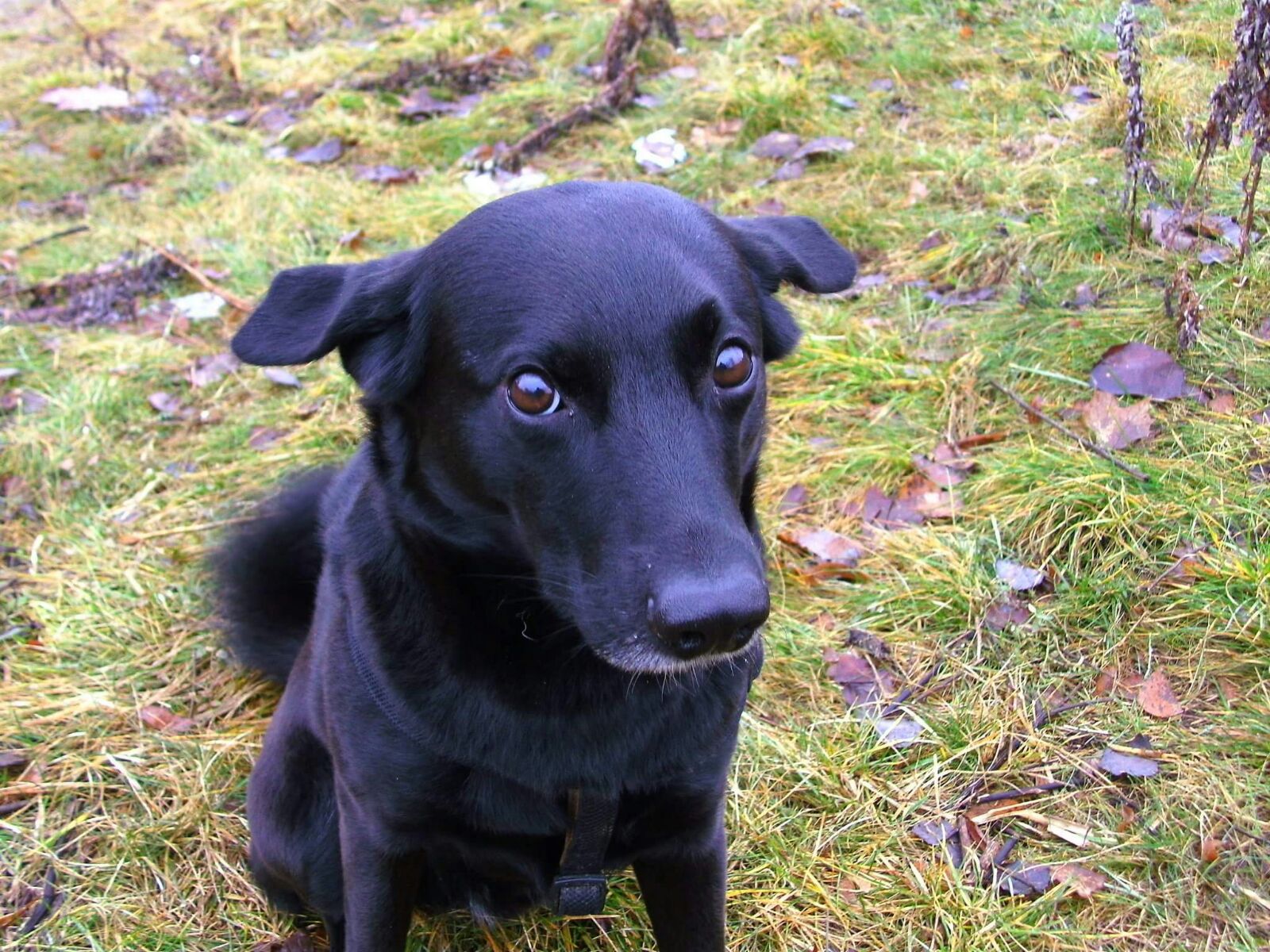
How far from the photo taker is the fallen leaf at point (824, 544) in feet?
9.49

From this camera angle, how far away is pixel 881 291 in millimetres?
3719

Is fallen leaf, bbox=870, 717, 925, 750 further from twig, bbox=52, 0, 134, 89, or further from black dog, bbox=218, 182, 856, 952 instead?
twig, bbox=52, 0, 134, 89

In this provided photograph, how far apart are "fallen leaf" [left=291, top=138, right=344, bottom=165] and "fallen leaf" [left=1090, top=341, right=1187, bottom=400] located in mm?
3516

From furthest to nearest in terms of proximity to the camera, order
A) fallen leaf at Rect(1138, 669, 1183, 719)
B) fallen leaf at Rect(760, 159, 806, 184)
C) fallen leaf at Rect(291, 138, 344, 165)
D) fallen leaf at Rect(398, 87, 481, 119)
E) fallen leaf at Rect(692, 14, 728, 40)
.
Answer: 1. fallen leaf at Rect(692, 14, 728, 40)
2. fallen leaf at Rect(398, 87, 481, 119)
3. fallen leaf at Rect(291, 138, 344, 165)
4. fallen leaf at Rect(760, 159, 806, 184)
5. fallen leaf at Rect(1138, 669, 1183, 719)

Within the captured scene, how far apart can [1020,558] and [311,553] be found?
1608mm

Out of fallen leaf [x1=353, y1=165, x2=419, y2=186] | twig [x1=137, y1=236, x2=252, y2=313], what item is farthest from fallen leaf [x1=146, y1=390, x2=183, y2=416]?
fallen leaf [x1=353, y1=165, x2=419, y2=186]

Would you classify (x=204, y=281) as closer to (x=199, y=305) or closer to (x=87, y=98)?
(x=199, y=305)

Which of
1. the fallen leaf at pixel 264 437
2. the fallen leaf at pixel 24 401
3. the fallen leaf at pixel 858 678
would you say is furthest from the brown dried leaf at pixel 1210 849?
the fallen leaf at pixel 24 401

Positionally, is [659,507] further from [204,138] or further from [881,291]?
[204,138]

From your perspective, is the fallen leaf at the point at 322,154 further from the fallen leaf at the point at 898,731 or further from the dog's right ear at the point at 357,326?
the fallen leaf at the point at 898,731

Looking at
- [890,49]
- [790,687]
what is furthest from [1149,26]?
[790,687]

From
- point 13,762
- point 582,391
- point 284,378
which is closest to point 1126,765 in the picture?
point 582,391

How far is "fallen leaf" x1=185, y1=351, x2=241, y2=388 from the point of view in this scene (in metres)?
3.81

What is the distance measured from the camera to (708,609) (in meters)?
1.36
